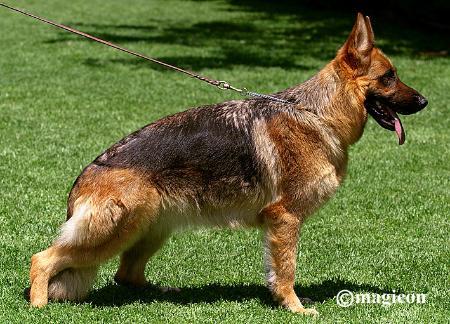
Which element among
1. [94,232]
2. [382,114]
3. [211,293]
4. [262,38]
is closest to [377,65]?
[382,114]

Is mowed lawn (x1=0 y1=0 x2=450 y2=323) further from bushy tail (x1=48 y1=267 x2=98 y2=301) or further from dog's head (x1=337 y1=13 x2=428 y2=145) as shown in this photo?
dog's head (x1=337 y1=13 x2=428 y2=145)

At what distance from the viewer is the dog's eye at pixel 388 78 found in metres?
5.45

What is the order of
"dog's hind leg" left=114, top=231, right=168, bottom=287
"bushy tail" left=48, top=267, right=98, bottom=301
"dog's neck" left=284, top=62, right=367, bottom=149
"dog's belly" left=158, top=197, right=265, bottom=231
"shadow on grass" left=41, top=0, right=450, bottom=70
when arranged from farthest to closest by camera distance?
1. "shadow on grass" left=41, top=0, right=450, bottom=70
2. "dog's hind leg" left=114, top=231, right=168, bottom=287
3. "dog's neck" left=284, top=62, right=367, bottom=149
4. "dog's belly" left=158, top=197, right=265, bottom=231
5. "bushy tail" left=48, top=267, right=98, bottom=301

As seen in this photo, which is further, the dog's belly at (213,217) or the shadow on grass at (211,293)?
the shadow on grass at (211,293)

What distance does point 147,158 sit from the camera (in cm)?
521

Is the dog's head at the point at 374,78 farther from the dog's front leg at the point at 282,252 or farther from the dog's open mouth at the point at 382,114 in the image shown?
the dog's front leg at the point at 282,252

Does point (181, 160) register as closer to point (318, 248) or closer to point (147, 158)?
point (147, 158)

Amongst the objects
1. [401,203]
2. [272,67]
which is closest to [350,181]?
[401,203]

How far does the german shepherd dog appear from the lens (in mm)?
5156

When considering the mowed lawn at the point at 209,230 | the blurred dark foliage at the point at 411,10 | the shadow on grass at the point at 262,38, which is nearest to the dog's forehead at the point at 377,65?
the mowed lawn at the point at 209,230

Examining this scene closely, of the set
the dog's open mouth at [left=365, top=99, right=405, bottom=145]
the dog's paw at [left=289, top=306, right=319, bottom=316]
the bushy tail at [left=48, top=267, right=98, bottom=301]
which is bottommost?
the dog's paw at [left=289, top=306, right=319, bottom=316]

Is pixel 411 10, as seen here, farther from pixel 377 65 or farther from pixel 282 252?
pixel 282 252

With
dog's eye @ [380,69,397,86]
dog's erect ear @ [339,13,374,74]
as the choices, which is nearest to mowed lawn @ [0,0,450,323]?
dog's eye @ [380,69,397,86]

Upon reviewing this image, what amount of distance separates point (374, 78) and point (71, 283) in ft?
7.93
